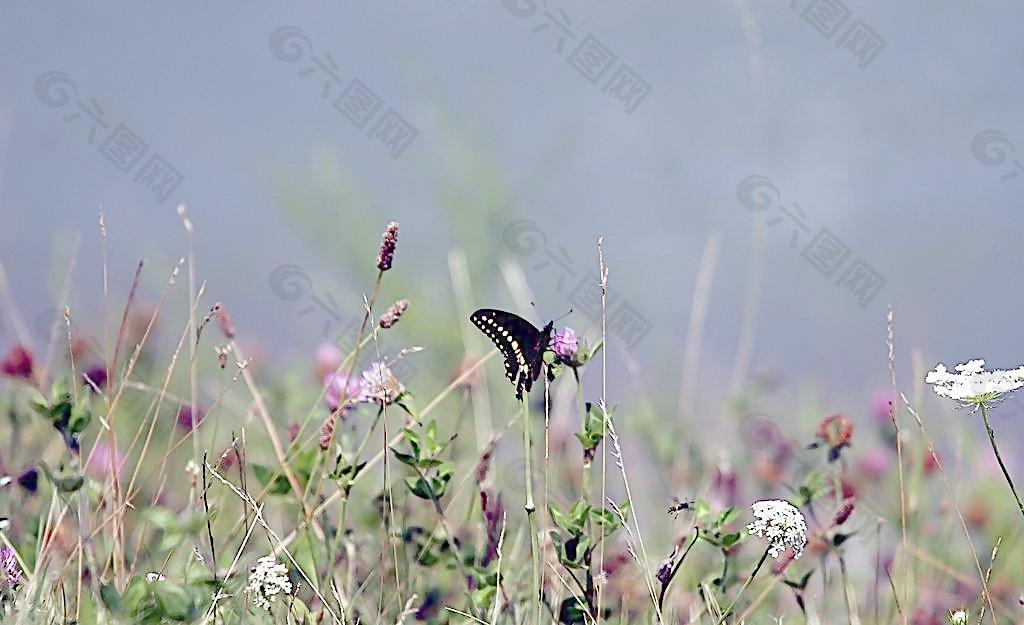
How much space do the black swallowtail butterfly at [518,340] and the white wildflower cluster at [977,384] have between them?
1.43ft

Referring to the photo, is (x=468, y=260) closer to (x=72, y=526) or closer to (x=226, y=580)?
(x=72, y=526)

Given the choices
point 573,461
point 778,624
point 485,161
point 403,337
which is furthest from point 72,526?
point 485,161

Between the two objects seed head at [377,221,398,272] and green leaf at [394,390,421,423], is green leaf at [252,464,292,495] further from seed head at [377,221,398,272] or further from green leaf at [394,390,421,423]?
seed head at [377,221,398,272]

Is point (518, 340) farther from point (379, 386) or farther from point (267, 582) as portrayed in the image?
point (267, 582)

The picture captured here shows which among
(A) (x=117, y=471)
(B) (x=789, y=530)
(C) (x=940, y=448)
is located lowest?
(A) (x=117, y=471)

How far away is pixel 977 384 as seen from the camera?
126 centimetres

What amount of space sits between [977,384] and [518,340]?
0.51 metres

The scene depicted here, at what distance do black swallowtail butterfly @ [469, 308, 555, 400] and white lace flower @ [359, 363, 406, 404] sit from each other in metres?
0.14

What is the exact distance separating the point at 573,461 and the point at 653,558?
0.33m

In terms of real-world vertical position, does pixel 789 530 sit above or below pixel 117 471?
above

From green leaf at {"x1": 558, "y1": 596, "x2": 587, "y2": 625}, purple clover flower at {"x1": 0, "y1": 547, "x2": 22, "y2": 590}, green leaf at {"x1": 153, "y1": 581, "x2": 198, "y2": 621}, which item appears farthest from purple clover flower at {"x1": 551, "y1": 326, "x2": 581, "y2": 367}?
purple clover flower at {"x1": 0, "y1": 547, "x2": 22, "y2": 590}

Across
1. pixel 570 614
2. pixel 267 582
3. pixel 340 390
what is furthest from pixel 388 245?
pixel 570 614

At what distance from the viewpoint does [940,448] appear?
2.86 meters

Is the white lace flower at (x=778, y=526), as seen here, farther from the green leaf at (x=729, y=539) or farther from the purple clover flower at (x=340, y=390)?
the purple clover flower at (x=340, y=390)
